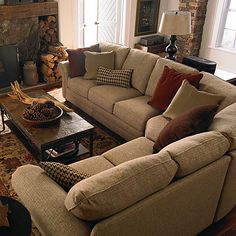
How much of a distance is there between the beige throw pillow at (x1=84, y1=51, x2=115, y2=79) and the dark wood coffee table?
0.97 metres

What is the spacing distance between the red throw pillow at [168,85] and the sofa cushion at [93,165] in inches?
41.5

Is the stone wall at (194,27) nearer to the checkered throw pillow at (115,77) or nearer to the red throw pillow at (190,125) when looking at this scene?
the checkered throw pillow at (115,77)

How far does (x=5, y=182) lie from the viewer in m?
2.78

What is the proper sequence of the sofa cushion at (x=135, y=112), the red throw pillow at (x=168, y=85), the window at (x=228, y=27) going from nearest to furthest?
the red throw pillow at (x=168, y=85) < the sofa cushion at (x=135, y=112) < the window at (x=228, y=27)

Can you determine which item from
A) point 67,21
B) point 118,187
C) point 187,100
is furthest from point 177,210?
point 67,21

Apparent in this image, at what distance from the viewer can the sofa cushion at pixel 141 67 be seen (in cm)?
360

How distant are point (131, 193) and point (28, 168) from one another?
717 millimetres

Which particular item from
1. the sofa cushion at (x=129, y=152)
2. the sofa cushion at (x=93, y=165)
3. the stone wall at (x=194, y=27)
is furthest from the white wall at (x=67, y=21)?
the sofa cushion at (x=93, y=165)

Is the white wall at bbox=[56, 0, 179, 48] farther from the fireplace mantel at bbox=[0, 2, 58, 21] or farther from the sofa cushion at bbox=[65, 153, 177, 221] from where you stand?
the sofa cushion at bbox=[65, 153, 177, 221]

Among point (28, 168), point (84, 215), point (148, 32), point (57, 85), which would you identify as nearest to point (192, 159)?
point (84, 215)

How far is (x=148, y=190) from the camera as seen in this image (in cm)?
159

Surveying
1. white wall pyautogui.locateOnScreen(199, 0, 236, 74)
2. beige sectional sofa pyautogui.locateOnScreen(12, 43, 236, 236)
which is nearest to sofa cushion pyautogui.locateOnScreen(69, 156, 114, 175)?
beige sectional sofa pyautogui.locateOnScreen(12, 43, 236, 236)

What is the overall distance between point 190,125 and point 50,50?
3.44 m

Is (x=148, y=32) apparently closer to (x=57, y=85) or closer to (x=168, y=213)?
(x=57, y=85)
